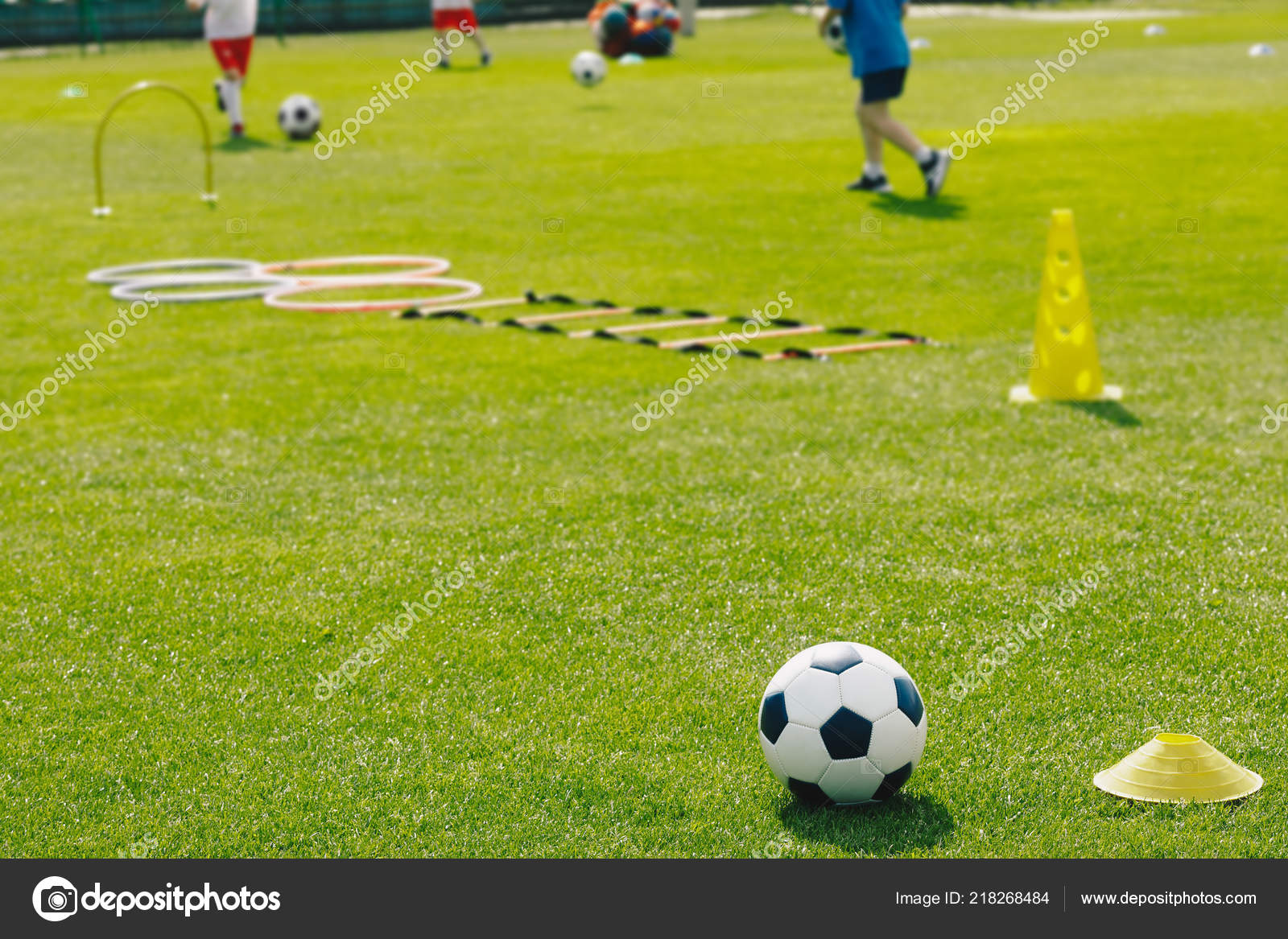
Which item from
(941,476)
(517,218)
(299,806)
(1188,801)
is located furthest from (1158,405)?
(517,218)

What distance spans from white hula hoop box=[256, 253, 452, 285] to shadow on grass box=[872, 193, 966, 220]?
15.5ft

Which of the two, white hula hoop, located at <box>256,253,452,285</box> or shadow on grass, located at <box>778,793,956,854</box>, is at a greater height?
white hula hoop, located at <box>256,253,452,285</box>

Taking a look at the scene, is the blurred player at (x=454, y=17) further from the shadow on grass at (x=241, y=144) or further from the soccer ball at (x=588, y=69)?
the shadow on grass at (x=241, y=144)

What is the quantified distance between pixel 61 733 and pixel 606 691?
180 centimetres

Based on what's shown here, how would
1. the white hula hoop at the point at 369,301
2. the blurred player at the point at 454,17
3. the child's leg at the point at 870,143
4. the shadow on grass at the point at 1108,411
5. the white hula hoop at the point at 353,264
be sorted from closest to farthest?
the shadow on grass at the point at 1108,411 → the white hula hoop at the point at 369,301 → the white hula hoop at the point at 353,264 → the child's leg at the point at 870,143 → the blurred player at the point at 454,17

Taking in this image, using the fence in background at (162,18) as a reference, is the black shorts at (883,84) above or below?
below

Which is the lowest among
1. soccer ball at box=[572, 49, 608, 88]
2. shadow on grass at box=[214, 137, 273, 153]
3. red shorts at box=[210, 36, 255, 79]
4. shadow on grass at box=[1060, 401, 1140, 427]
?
shadow on grass at box=[1060, 401, 1140, 427]

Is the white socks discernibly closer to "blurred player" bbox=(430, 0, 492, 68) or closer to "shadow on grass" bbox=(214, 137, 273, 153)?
"shadow on grass" bbox=(214, 137, 273, 153)

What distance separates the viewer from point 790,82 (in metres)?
26.8

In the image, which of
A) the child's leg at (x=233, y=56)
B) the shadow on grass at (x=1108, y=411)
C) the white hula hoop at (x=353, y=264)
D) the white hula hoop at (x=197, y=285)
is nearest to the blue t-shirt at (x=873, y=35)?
the white hula hoop at (x=353, y=264)

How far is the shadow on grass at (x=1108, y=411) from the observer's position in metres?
8.27

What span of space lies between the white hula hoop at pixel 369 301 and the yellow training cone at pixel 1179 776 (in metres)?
7.95

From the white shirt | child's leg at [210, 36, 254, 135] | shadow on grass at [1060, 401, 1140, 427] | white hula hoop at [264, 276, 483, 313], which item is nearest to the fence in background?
child's leg at [210, 36, 254, 135]

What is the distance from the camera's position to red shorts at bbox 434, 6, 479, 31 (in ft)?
94.2
